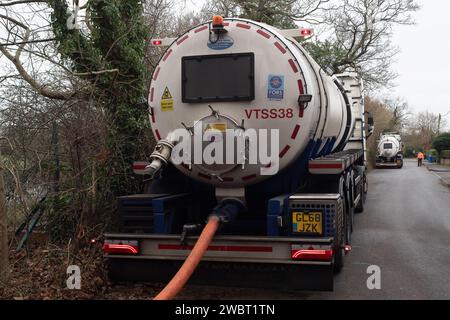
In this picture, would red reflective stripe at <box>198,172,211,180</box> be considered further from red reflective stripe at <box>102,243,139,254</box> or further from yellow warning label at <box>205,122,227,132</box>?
red reflective stripe at <box>102,243,139,254</box>

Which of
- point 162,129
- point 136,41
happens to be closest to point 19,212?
point 162,129

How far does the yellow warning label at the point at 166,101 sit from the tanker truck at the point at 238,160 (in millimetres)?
11

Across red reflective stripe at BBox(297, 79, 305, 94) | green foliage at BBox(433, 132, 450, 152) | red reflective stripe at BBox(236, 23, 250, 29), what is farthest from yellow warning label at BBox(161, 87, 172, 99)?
green foliage at BBox(433, 132, 450, 152)

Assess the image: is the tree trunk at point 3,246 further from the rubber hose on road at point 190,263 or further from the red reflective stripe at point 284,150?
the red reflective stripe at point 284,150

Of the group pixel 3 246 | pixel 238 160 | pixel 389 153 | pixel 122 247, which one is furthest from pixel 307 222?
pixel 389 153

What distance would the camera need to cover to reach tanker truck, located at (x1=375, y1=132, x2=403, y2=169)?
38.0 m

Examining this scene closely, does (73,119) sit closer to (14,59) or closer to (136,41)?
(14,59)

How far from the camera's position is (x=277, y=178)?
223 inches

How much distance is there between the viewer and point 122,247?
5309 mm

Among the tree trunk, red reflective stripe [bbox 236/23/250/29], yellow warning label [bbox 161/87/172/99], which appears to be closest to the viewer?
red reflective stripe [bbox 236/23/250/29]

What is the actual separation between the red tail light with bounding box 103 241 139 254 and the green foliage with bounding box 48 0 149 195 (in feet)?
6.72

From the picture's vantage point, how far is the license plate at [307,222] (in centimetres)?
497

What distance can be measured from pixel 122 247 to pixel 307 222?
6.39 ft
